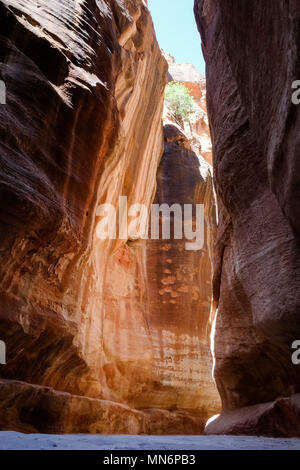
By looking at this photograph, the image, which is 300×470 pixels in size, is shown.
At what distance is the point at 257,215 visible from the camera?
6.33 meters

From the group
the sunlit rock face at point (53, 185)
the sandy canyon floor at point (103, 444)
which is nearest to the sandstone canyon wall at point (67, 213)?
the sunlit rock face at point (53, 185)

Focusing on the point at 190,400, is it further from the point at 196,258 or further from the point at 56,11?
the point at 56,11

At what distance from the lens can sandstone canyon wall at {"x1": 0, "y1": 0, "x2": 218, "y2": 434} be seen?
6324 mm

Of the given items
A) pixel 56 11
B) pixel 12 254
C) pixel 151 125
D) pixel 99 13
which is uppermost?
pixel 151 125

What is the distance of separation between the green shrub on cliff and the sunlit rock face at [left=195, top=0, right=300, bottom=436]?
1650 cm

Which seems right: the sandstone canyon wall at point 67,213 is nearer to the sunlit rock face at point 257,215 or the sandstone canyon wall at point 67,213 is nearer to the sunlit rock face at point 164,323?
the sunlit rock face at point 164,323

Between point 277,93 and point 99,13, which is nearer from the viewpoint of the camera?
point 277,93

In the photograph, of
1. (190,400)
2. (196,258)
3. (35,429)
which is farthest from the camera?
(196,258)

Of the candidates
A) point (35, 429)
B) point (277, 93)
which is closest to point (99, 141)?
point (277, 93)

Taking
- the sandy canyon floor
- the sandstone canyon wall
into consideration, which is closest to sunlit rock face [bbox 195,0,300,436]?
the sandy canyon floor

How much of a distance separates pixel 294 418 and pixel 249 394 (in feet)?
5.55

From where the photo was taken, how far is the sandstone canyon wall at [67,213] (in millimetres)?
6324

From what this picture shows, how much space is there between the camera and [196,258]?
1769 centimetres

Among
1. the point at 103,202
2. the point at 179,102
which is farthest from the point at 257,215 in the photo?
the point at 179,102
